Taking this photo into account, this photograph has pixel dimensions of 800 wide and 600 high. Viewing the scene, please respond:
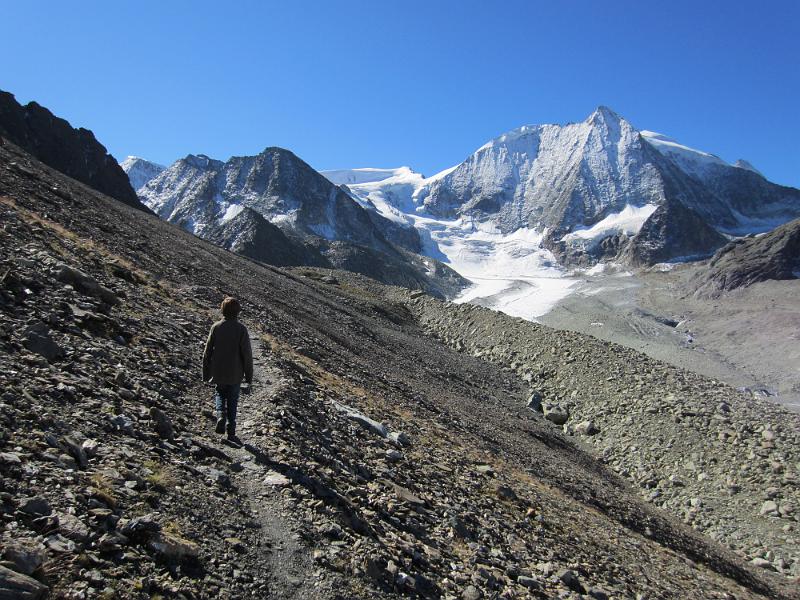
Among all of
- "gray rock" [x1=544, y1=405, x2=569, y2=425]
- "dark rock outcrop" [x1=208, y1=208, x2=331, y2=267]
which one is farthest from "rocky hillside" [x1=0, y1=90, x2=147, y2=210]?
"gray rock" [x1=544, y1=405, x2=569, y2=425]

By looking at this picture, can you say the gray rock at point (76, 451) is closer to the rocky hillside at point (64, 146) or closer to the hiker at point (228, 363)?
the hiker at point (228, 363)

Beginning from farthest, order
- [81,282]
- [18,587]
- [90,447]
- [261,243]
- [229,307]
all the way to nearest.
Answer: [261,243] < [81,282] < [229,307] < [90,447] < [18,587]

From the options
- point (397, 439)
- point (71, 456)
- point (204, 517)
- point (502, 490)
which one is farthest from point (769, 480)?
point (71, 456)

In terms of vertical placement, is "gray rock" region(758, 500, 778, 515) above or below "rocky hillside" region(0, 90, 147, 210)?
below

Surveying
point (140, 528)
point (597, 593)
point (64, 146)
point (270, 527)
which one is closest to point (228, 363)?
point (270, 527)

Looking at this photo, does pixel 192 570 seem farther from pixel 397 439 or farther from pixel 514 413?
pixel 514 413

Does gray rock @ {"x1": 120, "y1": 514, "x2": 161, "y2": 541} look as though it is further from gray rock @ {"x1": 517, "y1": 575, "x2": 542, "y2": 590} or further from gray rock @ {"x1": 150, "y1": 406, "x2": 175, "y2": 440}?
gray rock @ {"x1": 517, "y1": 575, "x2": 542, "y2": 590}

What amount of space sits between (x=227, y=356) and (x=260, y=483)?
246cm

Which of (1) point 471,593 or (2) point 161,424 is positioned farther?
(2) point 161,424

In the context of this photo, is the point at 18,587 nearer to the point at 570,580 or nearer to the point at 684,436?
the point at 570,580

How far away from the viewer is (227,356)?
9.56 meters

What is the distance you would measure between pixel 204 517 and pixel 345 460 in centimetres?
418

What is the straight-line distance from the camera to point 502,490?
44.4ft

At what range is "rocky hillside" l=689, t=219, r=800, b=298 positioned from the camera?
17438 cm
